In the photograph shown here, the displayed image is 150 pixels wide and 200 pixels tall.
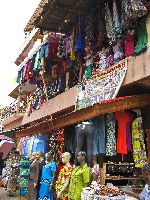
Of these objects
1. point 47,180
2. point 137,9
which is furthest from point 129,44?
point 47,180

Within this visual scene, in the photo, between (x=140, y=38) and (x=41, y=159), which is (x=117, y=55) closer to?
(x=140, y=38)

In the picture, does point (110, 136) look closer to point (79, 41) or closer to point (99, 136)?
point (99, 136)

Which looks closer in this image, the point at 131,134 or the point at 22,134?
the point at 131,134

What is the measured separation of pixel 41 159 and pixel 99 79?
10.4ft

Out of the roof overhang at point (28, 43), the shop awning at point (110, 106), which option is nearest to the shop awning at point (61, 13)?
the shop awning at point (110, 106)

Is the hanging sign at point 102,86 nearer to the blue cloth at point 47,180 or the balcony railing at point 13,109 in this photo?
the blue cloth at point 47,180

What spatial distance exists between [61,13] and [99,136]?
478cm

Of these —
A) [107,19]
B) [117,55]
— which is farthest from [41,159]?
[107,19]

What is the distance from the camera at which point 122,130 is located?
27.6 ft

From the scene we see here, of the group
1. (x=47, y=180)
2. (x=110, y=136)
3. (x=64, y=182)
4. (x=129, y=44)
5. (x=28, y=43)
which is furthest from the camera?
(x=28, y=43)

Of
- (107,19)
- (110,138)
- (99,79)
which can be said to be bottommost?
(110,138)

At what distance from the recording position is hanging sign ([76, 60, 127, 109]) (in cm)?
883

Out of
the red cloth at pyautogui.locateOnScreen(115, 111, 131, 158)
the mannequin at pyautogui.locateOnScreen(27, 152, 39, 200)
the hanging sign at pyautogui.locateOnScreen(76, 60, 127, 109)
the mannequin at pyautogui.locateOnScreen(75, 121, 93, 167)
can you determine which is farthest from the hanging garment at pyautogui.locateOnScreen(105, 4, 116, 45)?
the mannequin at pyautogui.locateOnScreen(27, 152, 39, 200)

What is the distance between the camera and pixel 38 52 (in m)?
14.0
